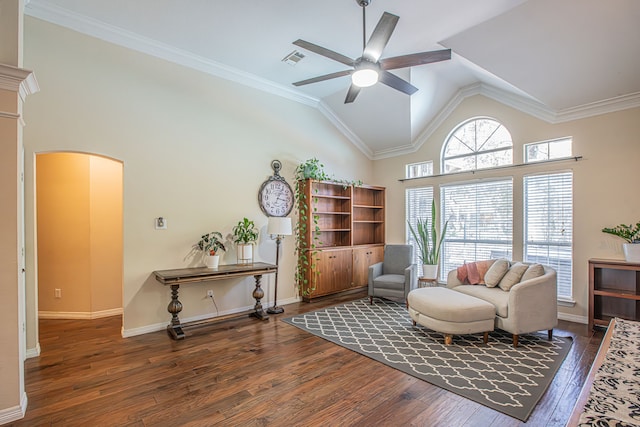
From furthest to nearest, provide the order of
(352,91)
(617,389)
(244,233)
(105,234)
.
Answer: (105,234), (244,233), (352,91), (617,389)

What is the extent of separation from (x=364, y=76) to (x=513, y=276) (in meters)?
3.04

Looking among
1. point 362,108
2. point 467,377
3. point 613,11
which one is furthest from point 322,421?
point 362,108

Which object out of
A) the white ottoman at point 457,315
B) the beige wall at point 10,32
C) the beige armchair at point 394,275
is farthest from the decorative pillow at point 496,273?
the beige wall at point 10,32

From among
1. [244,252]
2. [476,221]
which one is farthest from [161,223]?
[476,221]

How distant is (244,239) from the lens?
4.54 m

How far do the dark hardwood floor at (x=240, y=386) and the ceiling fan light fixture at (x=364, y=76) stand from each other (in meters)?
2.75

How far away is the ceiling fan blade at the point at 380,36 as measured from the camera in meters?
2.42

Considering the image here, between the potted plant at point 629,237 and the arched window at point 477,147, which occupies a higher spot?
the arched window at point 477,147

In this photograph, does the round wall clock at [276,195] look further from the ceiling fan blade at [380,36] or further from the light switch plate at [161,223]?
the ceiling fan blade at [380,36]

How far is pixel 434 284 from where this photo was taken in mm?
5523

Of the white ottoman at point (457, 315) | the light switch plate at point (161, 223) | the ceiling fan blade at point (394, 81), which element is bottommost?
the white ottoman at point (457, 315)

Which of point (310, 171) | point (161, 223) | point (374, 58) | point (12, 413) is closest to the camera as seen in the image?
point (12, 413)

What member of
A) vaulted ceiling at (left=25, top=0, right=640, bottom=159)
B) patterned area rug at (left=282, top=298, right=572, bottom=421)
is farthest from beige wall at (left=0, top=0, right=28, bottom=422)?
patterned area rug at (left=282, top=298, right=572, bottom=421)

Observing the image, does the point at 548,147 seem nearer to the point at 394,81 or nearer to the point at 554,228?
the point at 554,228
